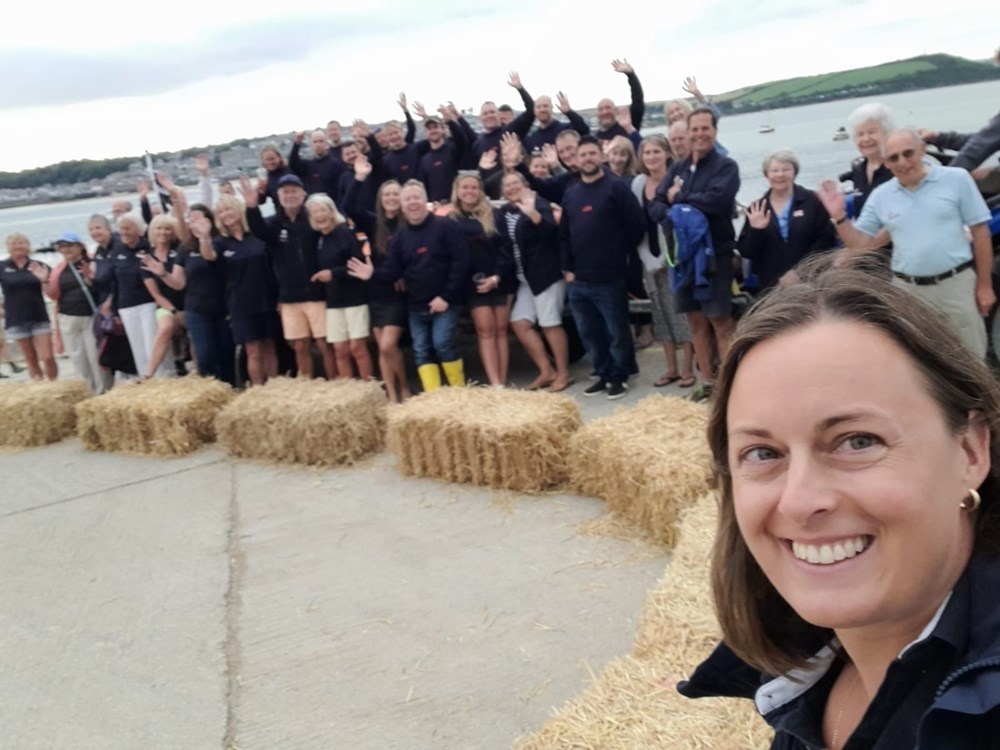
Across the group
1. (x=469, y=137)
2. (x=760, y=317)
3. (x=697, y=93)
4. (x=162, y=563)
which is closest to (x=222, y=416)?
(x=162, y=563)

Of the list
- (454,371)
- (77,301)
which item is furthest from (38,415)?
(454,371)

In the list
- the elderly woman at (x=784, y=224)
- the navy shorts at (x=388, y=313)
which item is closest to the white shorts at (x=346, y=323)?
the navy shorts at (x=388, y=313)

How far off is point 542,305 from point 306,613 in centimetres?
395

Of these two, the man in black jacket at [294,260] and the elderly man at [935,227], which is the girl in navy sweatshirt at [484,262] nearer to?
the man in black jacket at [294,260]


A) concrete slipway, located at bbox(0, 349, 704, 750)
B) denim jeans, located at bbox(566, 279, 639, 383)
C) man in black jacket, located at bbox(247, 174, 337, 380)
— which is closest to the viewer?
concrete slipway, located at bbox(0, 349, 704, 750)

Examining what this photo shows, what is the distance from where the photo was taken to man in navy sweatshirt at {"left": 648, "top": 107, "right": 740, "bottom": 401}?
6359 mm

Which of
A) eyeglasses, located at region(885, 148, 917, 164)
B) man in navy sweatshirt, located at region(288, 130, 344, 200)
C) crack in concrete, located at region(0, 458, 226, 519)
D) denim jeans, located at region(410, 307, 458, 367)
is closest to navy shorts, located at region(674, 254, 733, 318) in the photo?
eyeglasses, located at region(885, 148, 917, 164)

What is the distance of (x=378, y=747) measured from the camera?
3.39 m

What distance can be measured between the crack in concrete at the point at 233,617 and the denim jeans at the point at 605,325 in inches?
122

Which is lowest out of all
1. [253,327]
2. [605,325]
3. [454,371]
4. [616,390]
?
[616,390]

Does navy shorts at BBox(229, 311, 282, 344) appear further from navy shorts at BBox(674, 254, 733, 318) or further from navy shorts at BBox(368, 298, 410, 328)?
navy shorts at BBox(674, 254, 733, 318)

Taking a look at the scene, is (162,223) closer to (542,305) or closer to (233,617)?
(542,305)

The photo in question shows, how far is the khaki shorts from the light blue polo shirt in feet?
15.5

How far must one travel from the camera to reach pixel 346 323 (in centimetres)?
794
